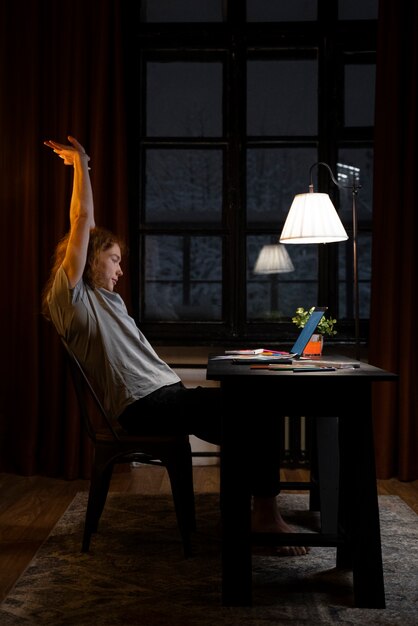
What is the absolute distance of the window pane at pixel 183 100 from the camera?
14.3 feet

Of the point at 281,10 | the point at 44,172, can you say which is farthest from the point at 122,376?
the point at 281,10

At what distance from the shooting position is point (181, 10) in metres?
4.23

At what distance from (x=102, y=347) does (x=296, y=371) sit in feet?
2.40

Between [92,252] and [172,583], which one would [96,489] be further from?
[92,252]

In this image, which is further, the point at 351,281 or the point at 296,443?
the point at 351,281

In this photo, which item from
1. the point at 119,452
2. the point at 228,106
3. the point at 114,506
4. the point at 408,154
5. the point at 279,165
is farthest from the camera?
the point at 279,165

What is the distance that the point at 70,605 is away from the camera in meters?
1.97

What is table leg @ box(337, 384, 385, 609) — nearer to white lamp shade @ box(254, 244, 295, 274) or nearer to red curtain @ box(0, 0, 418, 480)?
red curtain @ box(0, 0, 418, 480)

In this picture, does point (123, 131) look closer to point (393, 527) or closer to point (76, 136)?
point (76, 136)

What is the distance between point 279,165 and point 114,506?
5.36 m

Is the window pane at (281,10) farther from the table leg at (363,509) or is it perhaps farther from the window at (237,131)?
the table leg at (363,509)

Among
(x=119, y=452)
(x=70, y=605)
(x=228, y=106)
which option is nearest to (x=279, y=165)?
(x=228, y=106)

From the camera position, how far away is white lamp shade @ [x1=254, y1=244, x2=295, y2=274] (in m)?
4.31

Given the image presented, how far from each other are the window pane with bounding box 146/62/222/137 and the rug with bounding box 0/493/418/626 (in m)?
2.37
